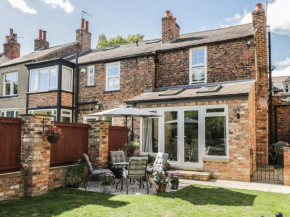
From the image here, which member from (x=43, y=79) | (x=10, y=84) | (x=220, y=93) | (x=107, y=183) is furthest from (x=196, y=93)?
(x=10, y=84)

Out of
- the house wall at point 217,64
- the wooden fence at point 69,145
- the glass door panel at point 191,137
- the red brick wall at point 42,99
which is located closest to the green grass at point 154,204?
the wooden fence at point 69,145

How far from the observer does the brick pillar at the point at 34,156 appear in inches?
251

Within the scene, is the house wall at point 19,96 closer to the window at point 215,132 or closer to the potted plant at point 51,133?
the potted plant at point 51,133

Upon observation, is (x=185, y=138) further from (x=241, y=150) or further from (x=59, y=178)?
(x=59, y=178)

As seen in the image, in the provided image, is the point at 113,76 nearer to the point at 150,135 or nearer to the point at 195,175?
the point at 150,135

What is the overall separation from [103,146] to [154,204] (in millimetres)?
3879

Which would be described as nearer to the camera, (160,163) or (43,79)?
(160,163)

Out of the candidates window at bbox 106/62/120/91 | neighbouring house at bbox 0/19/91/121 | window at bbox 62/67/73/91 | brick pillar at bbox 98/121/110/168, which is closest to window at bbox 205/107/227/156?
brick pillar at bbox 98/121/110/168

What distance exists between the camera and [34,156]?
6434 millimetres

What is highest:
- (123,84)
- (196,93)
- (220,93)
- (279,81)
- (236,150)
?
(279,81)

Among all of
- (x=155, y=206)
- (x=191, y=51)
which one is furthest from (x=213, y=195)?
(x=191, y=51)

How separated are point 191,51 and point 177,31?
3436 millimetres

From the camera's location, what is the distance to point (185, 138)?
10211mm

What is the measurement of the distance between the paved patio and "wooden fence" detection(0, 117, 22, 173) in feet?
17.7
